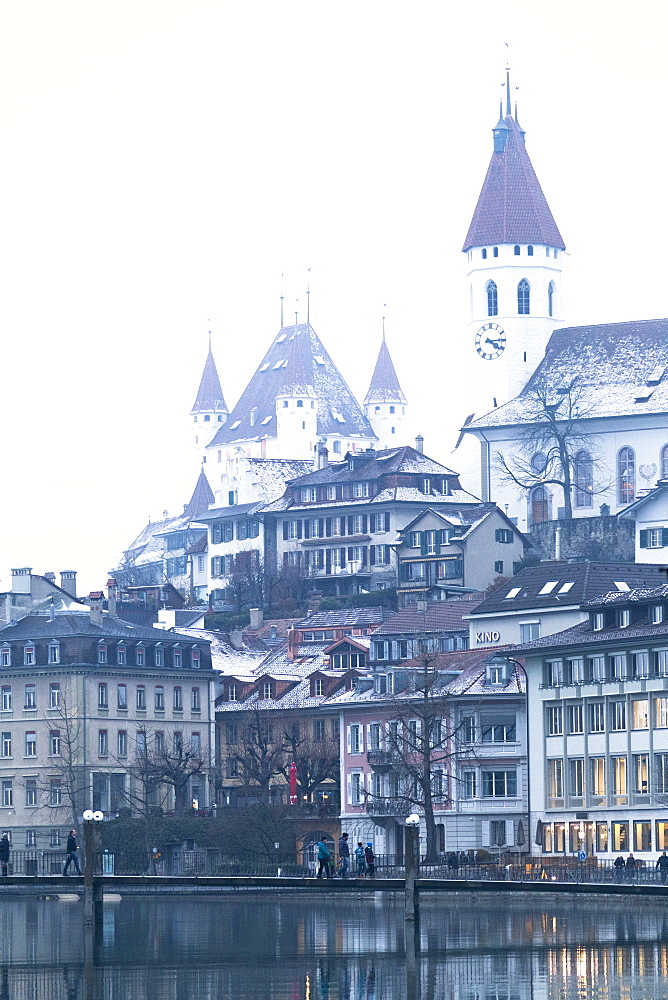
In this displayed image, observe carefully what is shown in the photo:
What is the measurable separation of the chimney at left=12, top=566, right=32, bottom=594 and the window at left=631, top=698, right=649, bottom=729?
4613 cm

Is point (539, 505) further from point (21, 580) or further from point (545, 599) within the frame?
point (545, 599)

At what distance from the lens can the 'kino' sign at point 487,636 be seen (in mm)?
134500

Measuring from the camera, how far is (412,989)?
63312mm

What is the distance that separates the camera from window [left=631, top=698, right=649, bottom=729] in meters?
114

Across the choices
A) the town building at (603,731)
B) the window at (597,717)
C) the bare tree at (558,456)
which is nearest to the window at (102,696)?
the town building at (603,731)

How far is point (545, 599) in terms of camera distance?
133 meters

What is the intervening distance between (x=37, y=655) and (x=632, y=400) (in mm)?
62752

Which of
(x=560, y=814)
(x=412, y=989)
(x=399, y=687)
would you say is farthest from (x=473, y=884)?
(x=399, y=687)

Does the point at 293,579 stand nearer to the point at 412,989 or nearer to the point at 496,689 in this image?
the point at 496,689

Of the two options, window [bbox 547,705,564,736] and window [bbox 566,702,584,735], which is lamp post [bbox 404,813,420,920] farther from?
window [bbox 547,705,564,736]

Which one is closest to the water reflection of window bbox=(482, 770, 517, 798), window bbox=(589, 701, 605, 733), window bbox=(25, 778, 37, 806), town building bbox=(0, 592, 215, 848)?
window bbox=(589, 701, 605, 733)

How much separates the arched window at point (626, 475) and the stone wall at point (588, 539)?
14.7 feet

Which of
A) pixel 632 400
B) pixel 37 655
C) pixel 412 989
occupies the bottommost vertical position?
pixel 412 989

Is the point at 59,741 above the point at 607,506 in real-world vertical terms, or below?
below
